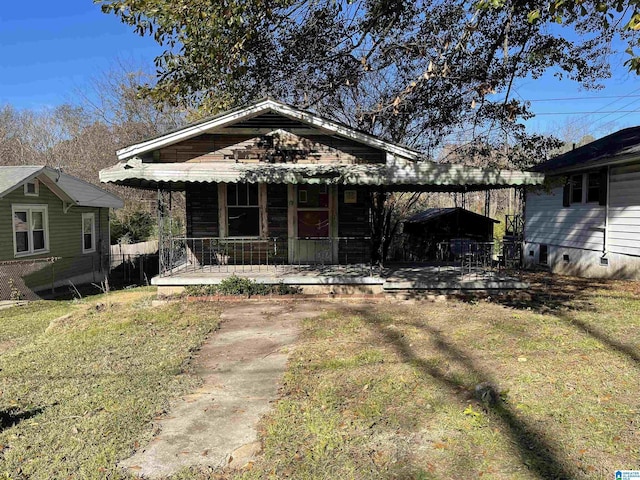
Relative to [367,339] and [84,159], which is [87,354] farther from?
[84,159]

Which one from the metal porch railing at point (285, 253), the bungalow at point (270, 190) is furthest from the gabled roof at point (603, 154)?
the metal porch railing at point (285, 253)

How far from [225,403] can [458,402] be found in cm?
237

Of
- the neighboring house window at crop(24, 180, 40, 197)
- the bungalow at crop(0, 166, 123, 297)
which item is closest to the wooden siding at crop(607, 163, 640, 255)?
the bungalow at crop(0, 166, 123, 297)

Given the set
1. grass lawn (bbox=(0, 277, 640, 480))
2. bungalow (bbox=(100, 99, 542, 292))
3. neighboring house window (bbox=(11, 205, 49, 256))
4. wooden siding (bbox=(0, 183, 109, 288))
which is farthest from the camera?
neighboring house window (bbox=(11, 205, 49, 256))

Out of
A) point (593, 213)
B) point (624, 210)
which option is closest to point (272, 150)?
point (624, 210)

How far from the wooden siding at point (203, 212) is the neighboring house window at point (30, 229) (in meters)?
5.96

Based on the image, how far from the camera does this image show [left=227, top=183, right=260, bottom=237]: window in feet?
36.7

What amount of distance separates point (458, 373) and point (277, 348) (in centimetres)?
255

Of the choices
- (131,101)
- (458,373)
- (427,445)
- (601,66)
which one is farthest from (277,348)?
(131,101)

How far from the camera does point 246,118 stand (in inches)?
418

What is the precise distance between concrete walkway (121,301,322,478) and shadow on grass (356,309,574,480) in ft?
5.52

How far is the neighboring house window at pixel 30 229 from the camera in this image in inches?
506

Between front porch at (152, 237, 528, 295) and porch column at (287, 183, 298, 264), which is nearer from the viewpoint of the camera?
front porch at (152, 237, 528, 295)

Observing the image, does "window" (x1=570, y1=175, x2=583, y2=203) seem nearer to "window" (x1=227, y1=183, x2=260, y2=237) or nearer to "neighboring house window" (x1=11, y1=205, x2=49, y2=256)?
"window" (x1=227, y1=183, x2=260, y2=237)
